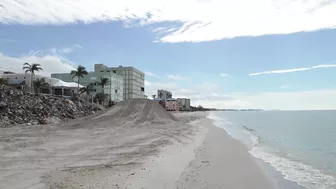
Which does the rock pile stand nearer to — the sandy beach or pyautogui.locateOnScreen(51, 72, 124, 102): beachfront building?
the sandy beach

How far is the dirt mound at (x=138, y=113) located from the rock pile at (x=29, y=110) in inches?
250

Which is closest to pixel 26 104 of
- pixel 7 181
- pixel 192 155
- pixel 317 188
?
pixel 192 155

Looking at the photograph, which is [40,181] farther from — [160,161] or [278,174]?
[278,174]

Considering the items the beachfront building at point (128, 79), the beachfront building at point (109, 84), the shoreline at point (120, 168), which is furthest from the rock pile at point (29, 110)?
the beachfront building at point (128, 79)

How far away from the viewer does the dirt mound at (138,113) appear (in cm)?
4384

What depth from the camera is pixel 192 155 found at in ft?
54.2

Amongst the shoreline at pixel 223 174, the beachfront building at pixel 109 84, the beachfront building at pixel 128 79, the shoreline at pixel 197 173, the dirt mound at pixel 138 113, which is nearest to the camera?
the shoreline at pixel 197 173

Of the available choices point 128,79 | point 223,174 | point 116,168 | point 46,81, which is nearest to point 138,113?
point 116,168

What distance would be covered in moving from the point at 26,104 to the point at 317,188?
37.7m

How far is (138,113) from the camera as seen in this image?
4812cm

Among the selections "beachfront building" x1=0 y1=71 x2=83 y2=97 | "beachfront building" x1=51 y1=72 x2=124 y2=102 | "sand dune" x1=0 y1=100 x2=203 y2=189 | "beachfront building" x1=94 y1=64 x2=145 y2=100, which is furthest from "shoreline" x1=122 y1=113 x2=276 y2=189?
"beachfront building" x1=94 y1=64 x2=145 y2=100

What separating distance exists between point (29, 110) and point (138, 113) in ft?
50.1

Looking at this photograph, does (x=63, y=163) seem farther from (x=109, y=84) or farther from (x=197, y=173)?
(x=109, y=84)

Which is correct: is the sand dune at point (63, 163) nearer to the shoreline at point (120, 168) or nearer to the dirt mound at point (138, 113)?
the shoreline at point (120, 168)
